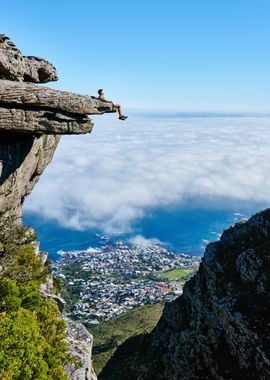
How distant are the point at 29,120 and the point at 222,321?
31.5 meters

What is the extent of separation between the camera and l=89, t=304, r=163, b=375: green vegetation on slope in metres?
127

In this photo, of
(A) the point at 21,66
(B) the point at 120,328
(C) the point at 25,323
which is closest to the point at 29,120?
(A) the point at 21,66

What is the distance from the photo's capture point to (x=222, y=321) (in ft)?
158

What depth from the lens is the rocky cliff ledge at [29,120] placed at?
3425 centimetres

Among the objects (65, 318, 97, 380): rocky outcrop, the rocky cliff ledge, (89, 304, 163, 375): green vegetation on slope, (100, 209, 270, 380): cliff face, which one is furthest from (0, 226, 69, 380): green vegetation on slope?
(89, 304, 163, 375): green vegetation on slope

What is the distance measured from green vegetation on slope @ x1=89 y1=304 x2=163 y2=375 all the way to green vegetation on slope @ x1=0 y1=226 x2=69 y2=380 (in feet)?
269

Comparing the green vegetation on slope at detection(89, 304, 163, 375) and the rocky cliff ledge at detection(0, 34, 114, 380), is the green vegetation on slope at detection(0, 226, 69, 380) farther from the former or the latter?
the green vegetation on slope at detection(89, 304, 163, 375)

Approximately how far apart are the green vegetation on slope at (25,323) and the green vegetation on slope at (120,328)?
8212 centimetres

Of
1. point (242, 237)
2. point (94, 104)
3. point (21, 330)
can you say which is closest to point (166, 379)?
point (242, 237)

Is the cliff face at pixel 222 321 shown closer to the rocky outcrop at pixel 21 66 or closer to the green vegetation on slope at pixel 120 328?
the rocky outcrop at pixel 21 66

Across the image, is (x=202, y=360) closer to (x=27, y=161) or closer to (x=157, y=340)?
(x=157, y=340)

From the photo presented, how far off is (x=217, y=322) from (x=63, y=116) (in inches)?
1210

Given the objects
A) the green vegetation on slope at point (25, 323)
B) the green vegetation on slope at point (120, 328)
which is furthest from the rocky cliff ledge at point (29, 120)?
the green vegetation on slope at point (120, 328)

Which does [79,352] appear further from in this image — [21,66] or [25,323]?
[21,66]
